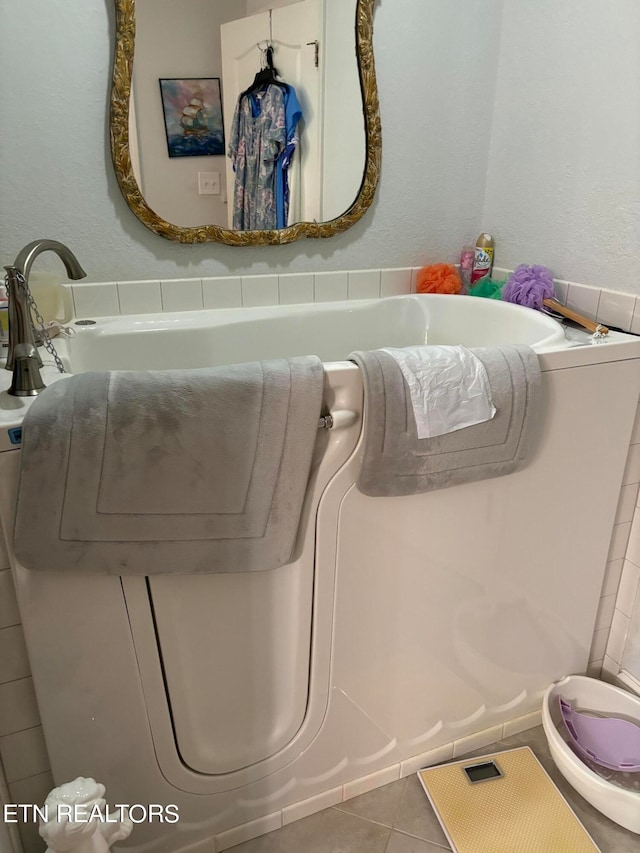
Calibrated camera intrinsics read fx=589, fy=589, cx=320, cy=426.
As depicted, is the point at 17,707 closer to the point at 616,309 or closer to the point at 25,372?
the point at 25,372

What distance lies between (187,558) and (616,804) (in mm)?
1016

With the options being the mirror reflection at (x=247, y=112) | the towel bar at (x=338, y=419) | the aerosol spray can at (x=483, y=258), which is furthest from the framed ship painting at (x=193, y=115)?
the towel bar at (x=338, y=419)

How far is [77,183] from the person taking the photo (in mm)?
1401

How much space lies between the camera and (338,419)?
95 centimetres

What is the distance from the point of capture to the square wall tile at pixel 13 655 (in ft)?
3.03

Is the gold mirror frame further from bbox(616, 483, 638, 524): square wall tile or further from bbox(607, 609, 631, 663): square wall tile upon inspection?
bbox(607, 609, 631, 663): square wall tile

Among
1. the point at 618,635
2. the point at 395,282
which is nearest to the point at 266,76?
the point at 395,282

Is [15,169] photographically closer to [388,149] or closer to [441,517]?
[388,149]

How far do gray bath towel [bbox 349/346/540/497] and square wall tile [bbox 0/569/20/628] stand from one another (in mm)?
568

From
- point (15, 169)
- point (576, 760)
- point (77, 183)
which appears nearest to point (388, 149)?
point (77, 183)

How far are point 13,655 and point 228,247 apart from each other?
109cm

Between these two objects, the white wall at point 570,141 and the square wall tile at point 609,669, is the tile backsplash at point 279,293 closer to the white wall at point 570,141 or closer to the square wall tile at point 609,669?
the white wall at point 570,141

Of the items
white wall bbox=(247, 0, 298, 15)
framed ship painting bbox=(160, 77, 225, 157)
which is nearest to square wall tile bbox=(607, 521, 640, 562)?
framed ship painting bbox=(160, 77, 225, 157)

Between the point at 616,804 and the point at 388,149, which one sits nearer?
the point at 616,804
